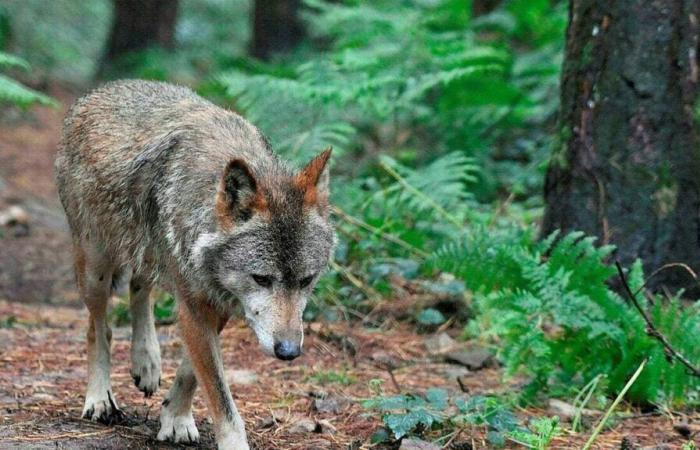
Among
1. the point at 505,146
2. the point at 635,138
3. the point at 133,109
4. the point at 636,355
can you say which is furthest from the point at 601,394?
the point at 505,146

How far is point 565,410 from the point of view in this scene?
19.1ft

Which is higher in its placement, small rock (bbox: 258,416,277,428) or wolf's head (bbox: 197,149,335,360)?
wolf's head (bbox: 197,149,335,360)

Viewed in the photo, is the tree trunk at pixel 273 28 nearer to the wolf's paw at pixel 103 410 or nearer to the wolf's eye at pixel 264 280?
the wolf's paw at pixel 103 410

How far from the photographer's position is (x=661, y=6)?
21.9 feet

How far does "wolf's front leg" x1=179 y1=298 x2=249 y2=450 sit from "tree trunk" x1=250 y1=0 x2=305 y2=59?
16063 millimetres

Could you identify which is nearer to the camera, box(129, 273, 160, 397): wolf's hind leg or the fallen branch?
the fallen branch

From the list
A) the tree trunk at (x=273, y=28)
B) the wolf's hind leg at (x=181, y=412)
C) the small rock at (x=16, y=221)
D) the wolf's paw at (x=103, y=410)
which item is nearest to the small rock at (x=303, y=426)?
the wolf's hind leg at (x=181, y=412)

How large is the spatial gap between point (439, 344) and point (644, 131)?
2181mm

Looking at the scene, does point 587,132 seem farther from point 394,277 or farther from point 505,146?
point 505,146

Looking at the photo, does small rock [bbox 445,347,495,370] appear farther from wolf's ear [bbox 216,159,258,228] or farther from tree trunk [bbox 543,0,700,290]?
wolf's ear [bbox 216,159,258,228]

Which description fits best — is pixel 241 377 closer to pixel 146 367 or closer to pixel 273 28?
pixel 146 367

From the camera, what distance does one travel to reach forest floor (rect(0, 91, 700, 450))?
5.25 m

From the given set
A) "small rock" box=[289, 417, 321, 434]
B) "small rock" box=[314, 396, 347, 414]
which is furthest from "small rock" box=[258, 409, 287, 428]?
"small rock" box=[314, 396, 347, 414]

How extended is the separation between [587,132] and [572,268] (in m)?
1.31
